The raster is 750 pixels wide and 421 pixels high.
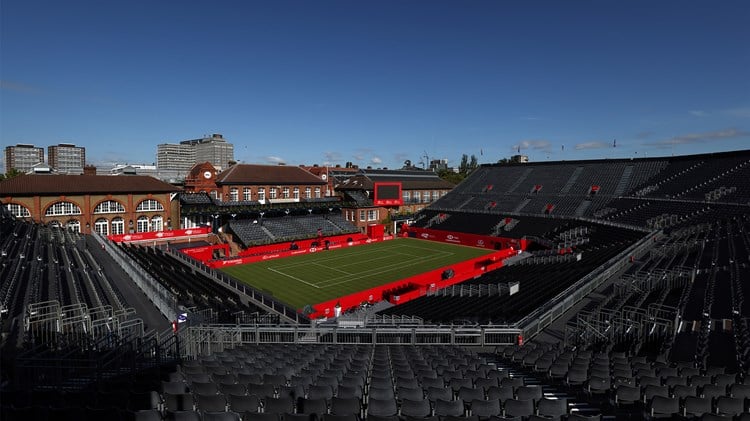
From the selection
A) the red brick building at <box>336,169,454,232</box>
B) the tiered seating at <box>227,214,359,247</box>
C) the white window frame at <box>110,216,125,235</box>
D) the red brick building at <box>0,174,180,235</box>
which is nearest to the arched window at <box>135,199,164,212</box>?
the red brick building at <box>0,174,180,235</box>

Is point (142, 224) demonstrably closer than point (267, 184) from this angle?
Yes

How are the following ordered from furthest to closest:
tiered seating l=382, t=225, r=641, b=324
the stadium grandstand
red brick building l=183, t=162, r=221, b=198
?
red brick building l=183, t=162, r=221, b=198, tiered seating l=382, t=225, r=641, b=324, the stadium grandstand

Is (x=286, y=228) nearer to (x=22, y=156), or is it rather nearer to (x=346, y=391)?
(x=346, y=391)

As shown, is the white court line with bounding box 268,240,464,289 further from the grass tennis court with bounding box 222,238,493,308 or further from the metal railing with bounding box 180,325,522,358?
the metal railing with bounding box 180,325,522,358

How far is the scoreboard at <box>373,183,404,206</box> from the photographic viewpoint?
69.7 meters

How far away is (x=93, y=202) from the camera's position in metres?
48.1

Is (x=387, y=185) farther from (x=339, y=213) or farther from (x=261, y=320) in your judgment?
(x=261, y=320)

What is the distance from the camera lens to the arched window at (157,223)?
52344 mm

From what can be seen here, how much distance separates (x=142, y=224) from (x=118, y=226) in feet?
8.20

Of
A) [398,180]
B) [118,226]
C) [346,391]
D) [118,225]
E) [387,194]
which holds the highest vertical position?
[398,180]

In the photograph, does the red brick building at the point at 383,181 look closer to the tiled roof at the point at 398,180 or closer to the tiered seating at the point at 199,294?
the tiled roof at the point at 398,180

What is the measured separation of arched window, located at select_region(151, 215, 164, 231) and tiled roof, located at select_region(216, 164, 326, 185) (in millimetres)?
9456

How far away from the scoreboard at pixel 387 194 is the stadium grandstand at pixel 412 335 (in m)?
22.0

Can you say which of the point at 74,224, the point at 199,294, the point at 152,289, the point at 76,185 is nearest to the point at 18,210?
the point at 74,224
